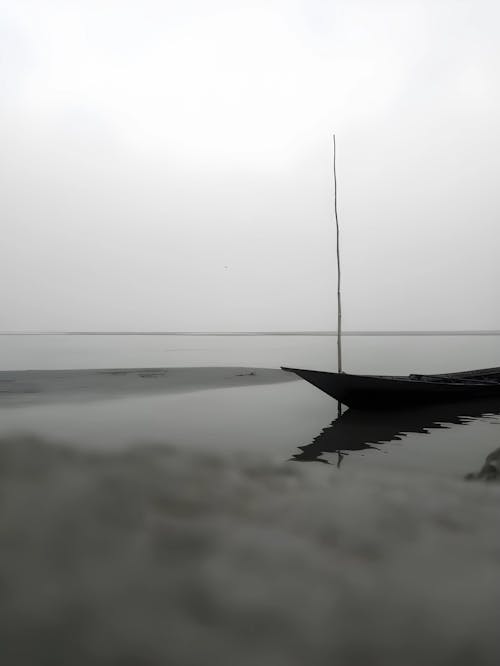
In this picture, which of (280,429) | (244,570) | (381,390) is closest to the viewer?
(244,570)

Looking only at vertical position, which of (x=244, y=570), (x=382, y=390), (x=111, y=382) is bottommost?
(x=244, y=570)

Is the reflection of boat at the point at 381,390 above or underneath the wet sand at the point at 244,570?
above

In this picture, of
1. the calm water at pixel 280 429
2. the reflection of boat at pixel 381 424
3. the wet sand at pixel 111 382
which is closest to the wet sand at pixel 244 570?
the calm water at pixel 280 429

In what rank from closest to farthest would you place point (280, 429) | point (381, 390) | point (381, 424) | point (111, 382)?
1. point (280, 429)
2. point (381, 424)
3. point (381, 390)
4. point (111, 382)

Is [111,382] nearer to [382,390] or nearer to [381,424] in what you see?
[382,390]

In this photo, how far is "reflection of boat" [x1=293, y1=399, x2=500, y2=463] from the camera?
350 inches

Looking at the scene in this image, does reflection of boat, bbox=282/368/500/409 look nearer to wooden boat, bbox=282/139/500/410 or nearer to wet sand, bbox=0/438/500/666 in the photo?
→ wooden boat, bbox=282/139/500/410

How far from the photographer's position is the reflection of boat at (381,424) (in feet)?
29.2

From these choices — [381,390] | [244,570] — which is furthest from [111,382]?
[244,570]

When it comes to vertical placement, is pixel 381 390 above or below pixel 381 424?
above

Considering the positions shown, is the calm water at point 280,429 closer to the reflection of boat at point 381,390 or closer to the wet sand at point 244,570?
the reflection of boat at point 381,390

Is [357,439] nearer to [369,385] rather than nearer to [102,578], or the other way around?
[369,385]

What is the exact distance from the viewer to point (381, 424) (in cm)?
1105

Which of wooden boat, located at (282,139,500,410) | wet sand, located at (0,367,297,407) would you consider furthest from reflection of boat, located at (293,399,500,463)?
wet sand, located at (0,367,297,407)
